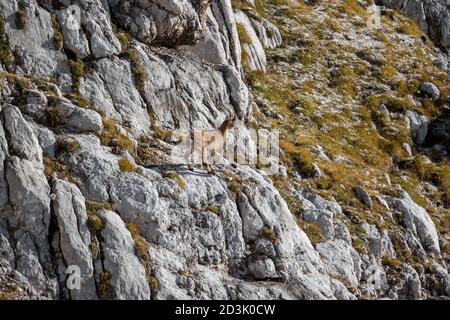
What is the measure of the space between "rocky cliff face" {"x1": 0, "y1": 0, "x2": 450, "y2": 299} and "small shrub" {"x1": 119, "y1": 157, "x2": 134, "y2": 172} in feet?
0.27

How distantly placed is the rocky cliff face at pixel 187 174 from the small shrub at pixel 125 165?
0.27 ft

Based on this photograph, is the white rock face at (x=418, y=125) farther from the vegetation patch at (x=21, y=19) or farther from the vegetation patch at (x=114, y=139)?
the vegetation patch at (x=21, y=19)

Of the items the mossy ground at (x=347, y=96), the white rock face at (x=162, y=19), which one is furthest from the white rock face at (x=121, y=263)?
the white rock face at (x=162, y=19)

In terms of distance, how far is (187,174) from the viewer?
103 ft

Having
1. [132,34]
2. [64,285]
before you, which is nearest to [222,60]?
[132,34]

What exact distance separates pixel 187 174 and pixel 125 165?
124 inches

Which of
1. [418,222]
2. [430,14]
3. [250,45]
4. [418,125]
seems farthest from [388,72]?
[418,222]

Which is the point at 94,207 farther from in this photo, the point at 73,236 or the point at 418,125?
the point at 418,125

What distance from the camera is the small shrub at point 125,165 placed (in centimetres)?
2938

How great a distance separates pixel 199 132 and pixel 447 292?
1580 centimetres

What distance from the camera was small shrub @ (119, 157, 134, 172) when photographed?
1156 inches

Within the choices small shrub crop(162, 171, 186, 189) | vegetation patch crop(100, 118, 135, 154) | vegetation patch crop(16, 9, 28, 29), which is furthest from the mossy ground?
vegetation patch crop(16, 9, 28, 29)

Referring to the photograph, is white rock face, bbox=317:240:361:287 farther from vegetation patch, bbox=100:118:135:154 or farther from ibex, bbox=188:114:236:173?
vegetation patch, bbox=100:118:135:154

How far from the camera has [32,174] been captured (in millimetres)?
26656
